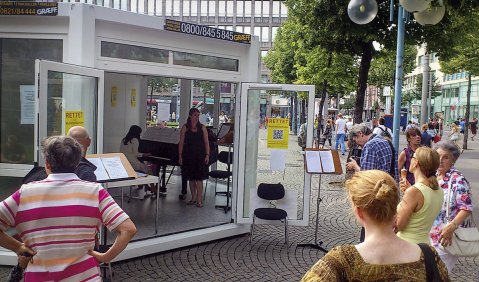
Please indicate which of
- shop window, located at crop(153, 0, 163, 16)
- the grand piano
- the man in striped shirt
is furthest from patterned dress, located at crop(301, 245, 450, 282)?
shop window, located at crop(153, 0, 163, 16)

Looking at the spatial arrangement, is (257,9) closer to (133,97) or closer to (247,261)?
(133,97)

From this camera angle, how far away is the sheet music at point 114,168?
17.6ft

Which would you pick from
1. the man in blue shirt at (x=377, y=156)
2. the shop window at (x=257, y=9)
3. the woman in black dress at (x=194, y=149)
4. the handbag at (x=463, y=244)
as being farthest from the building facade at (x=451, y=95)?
the handbag at (x=463, y=244)

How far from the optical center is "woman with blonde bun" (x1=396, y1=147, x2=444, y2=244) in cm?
320

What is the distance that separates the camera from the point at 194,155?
28.3 ft

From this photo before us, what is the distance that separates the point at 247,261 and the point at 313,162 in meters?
1.61

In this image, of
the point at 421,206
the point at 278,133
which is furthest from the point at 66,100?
the point at 421,206

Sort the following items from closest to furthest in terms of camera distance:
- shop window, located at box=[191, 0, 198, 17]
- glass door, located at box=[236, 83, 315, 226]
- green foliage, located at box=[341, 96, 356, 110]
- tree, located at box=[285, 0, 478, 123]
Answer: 1. glass door, located at box=[236, 83, 315, 226]
2. tree, located at box=[285, 0, 478, 123]
3. green foliage, located at box=[341, 96, 356, 110]
4. shop window, located at box=[191, 0, 198, 17]

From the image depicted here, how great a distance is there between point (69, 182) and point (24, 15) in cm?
392

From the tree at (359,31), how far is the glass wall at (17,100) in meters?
7.56

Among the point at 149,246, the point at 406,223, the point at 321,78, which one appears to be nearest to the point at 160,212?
the point at 149,246

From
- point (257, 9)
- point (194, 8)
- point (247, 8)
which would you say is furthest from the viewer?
point (194, 8)

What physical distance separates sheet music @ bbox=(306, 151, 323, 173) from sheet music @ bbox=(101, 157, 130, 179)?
2.49 metres

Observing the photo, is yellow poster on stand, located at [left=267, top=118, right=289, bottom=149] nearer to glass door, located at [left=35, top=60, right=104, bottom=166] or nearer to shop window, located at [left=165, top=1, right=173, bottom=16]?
glass door, located at [left=35, top=60, right=104, bottom=166]
